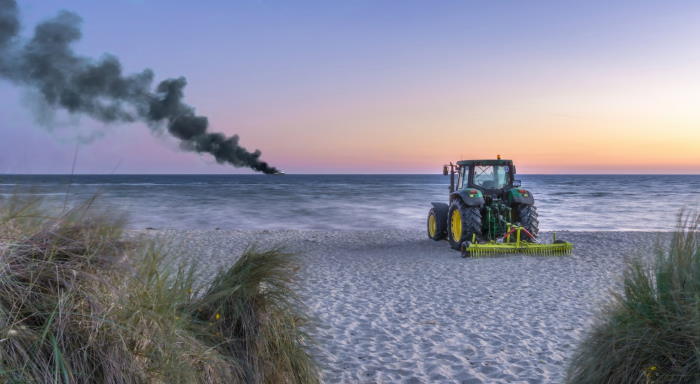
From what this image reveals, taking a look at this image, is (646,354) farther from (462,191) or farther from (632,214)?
(632,214)

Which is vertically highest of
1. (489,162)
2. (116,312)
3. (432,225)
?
(489,162)

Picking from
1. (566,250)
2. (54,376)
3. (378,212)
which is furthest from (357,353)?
(378,212)

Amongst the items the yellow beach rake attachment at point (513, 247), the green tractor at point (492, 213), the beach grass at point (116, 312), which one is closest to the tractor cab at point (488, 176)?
the green tractor at point (492, 213)

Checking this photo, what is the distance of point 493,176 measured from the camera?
38.7 feet

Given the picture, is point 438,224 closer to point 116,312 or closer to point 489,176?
point 489,176

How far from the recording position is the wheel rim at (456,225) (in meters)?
11.4

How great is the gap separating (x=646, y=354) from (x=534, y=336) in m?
2.65

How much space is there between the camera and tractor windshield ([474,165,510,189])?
11.7 meters

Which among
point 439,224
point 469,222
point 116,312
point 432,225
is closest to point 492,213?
point 469,222

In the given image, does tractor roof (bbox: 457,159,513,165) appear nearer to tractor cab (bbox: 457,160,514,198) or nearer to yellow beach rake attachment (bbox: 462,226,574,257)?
tractor cab (bbox: 457,160,514,198)

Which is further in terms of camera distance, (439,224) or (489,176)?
(439,224)

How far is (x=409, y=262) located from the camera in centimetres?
1021

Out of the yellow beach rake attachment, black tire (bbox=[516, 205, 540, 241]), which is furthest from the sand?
black tire (bbox=[516, 205, 540, 241])

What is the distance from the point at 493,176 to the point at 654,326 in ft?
30.6
